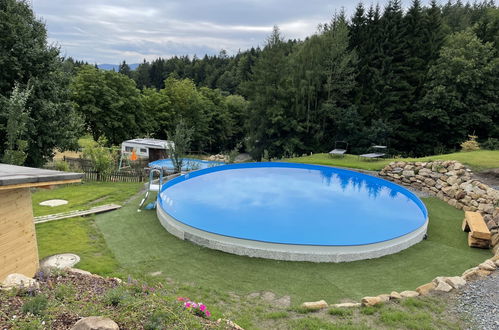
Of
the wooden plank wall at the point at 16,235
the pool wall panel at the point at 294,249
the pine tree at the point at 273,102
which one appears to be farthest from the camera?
the pine tree at the point at 273,102

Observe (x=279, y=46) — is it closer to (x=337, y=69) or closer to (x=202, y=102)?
(x=337, y=69)

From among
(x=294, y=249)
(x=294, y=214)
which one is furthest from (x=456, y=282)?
(x=294, y=214)

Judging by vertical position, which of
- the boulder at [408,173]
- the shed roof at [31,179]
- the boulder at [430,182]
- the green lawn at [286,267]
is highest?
the shed roof at [31,179]

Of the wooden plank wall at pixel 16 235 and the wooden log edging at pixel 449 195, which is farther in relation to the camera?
the wooden log edging at pixel 449 195

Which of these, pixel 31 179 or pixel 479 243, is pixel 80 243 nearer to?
pixel 31 179

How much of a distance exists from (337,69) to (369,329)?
1001 inches

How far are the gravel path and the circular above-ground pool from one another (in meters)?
2.52

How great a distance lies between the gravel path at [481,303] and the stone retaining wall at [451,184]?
4416 millimetres

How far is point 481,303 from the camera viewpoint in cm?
542

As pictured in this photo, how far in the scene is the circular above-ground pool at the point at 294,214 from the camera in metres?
8.21

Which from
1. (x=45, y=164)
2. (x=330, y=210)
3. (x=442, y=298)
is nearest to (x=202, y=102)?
(x=45, y=164)

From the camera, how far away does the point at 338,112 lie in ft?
89.9

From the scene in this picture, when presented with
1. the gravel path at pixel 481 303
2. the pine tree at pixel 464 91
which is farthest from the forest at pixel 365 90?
the gravel path at pixel 481 303

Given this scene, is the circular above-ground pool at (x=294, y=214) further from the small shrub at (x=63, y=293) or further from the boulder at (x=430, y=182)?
the small shrub at (x=63, y=293)
